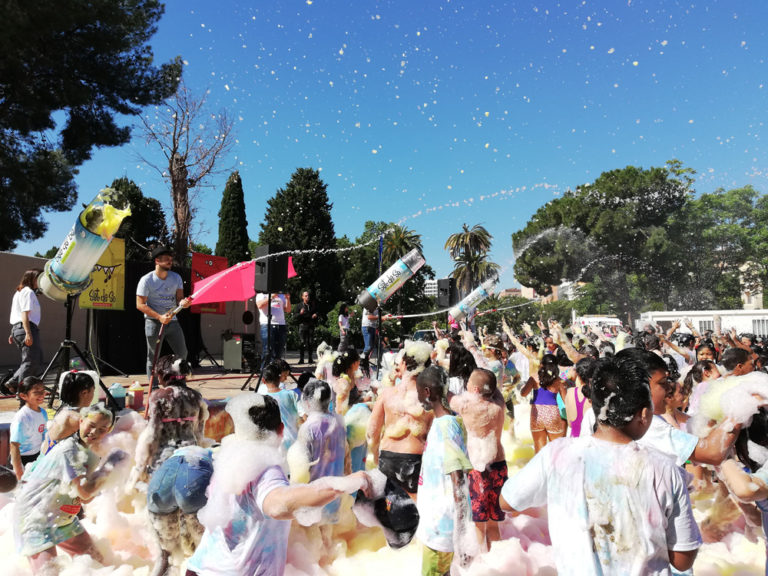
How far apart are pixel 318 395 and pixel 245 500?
4.51 ft

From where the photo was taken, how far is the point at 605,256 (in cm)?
4647

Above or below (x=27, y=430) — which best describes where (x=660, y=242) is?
above

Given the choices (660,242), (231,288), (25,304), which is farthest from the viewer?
(660,242)

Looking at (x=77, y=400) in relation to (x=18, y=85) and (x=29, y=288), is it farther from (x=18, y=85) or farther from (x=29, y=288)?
(x=18, y=85)

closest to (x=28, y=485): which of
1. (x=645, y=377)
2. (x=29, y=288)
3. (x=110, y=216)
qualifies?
(x=645, y=377)

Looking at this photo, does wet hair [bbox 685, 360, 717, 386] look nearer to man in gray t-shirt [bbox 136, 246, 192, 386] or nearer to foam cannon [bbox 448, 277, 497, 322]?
man in gray t-shirt [bbox 136, 246, 192, 386]

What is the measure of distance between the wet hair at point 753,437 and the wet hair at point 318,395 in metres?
2.14

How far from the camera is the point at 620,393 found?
5.79 feet

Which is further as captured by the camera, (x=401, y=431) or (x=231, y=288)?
(x=231, y=288)

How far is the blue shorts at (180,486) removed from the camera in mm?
2256

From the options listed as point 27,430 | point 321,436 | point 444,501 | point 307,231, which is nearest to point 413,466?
point 321,436

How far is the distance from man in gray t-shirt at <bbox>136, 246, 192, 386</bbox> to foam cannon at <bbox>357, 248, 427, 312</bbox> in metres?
5.13

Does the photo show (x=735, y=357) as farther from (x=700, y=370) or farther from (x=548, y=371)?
(x=548, y=371)

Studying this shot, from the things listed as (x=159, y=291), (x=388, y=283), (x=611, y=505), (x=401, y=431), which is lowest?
(x=401, y=431)
